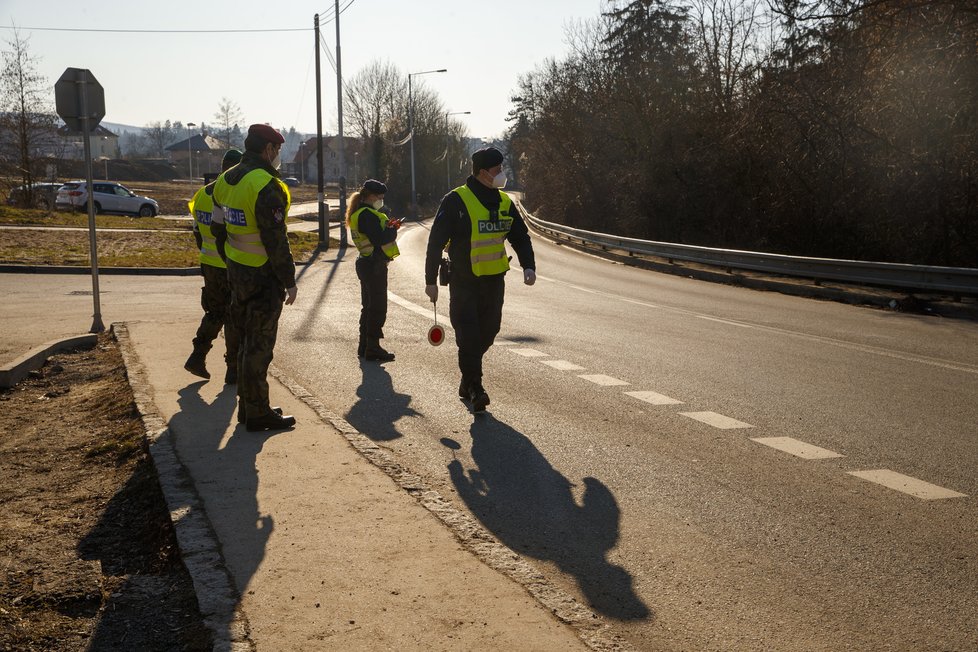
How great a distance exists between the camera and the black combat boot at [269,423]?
6.73 metres

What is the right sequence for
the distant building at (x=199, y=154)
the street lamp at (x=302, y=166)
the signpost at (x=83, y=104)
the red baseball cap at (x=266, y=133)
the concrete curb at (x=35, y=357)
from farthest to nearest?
the street lamp at (x=302, y=166) < the distant building at (x=199, y=154) < the signpost at (x=83, y=104) < the concrete curb at (x=35, y=357) < the red baseball cap at (x=266, y=133)

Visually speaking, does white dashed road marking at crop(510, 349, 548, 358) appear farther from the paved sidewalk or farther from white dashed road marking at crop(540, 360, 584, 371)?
the paved sidewalk

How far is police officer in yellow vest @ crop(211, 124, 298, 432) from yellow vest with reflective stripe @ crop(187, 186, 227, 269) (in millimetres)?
1590

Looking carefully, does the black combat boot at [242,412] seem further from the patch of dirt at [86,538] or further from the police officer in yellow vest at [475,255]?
the police officer in yellow vest at [475,255]

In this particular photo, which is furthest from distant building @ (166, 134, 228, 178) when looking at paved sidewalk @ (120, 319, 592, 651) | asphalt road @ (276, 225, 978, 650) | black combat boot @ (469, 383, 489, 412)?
paved sidewalk @ (120, 319, 592, 651)

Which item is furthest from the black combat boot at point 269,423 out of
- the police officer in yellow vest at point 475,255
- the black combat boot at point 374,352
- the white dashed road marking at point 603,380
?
the black combat boot at point 374,352

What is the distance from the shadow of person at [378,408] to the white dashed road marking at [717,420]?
2080 mm

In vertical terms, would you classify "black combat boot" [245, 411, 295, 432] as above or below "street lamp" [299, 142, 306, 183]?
below

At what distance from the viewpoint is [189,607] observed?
3939 millimetres

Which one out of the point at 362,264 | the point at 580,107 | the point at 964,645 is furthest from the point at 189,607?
the point at 580,107

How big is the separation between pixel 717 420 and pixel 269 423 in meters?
3.15

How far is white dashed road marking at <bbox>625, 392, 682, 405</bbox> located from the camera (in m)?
8.03

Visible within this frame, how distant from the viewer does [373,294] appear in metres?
10.4

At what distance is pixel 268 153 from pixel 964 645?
5.04 metres
